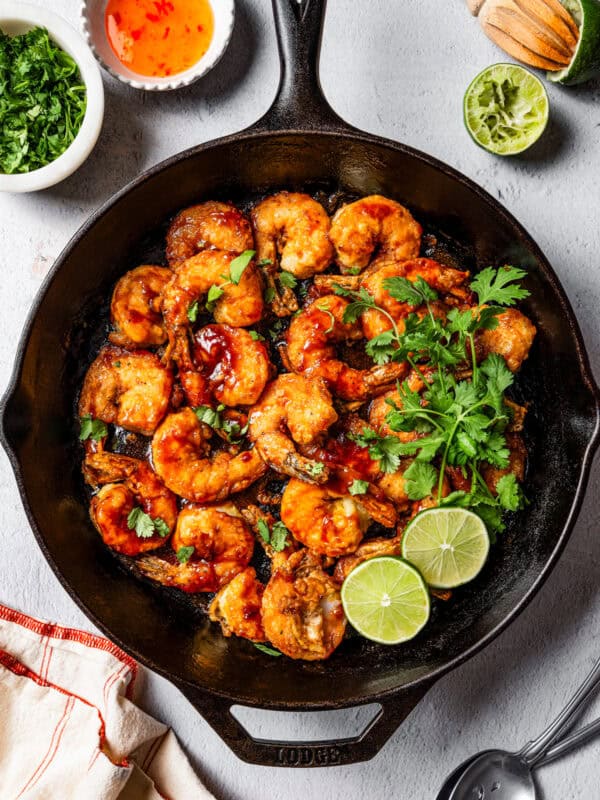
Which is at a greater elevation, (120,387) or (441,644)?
(120,387)

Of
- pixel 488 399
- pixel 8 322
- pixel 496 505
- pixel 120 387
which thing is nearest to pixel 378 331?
pixel 488 399

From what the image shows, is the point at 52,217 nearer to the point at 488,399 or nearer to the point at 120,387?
the point at 120,387

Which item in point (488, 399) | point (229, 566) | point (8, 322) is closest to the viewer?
point (488, 399)

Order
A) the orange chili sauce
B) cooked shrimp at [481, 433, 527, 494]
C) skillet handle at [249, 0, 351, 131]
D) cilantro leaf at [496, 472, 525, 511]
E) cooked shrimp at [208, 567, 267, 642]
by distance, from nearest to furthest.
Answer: skillet handle at [249, 0, 351, 131] → cilantro leaf at [496, 472, 525, 511] → cooked shrimp at [208, 567, 267, 642] → cooked shrimp at [481, 433, 527, 494] → the orange chili sauce

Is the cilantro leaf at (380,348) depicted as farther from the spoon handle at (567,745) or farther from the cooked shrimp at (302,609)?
the spoon handle at (567,745)

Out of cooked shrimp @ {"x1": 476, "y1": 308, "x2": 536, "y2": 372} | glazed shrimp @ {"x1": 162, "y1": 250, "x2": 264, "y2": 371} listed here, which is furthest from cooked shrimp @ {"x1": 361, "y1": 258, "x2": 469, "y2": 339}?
glazed shrimp @ {"x1": 162, "y1": 250, "x2": 264, "y2": 371}

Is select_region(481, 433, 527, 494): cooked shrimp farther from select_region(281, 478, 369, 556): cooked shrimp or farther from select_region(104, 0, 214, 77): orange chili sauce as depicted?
select_region(104, 0, 214, 77): orange chili sauce

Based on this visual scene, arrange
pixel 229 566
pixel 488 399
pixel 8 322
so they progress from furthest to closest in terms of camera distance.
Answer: pixel 8 322 → pixel 229 566 → pixel 488 399
